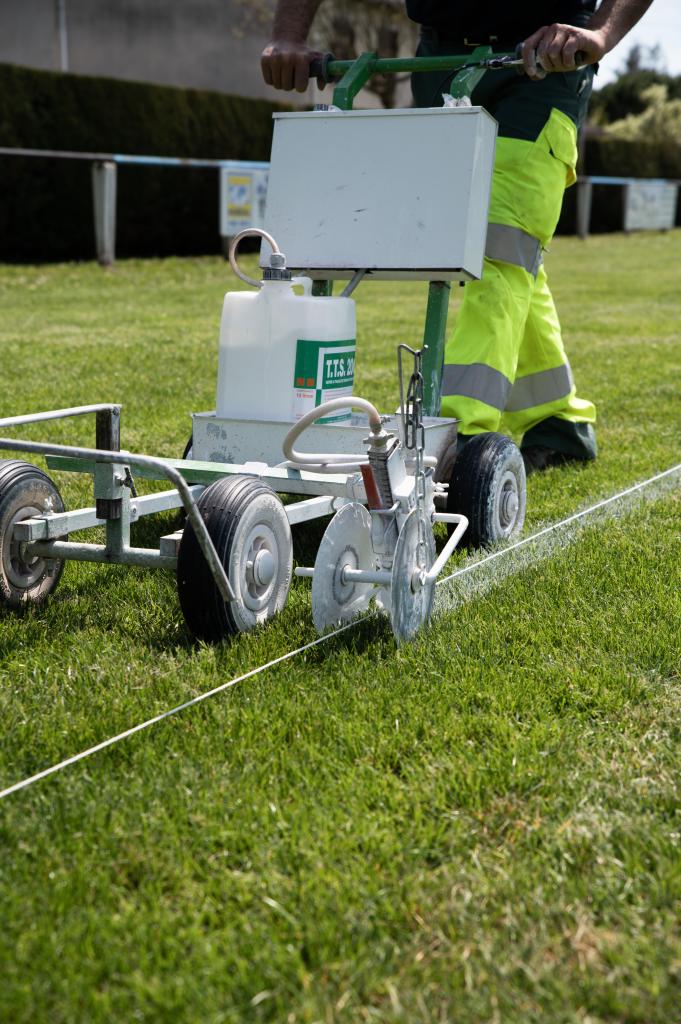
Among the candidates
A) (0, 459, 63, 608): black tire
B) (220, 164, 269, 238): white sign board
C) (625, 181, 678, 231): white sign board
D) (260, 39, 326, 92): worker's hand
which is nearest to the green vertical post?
(260, 39, 326, 92): worker's hand

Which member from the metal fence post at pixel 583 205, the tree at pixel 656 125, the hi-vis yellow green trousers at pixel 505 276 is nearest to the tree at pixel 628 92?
the tree at pixel 656 125

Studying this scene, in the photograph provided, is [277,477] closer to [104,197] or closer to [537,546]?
[537,546]

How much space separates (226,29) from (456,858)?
A: 26.8 meters

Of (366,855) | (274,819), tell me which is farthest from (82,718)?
(366,855)

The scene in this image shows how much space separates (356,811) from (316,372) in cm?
172

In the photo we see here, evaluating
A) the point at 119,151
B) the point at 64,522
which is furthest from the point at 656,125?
the point at 64,522

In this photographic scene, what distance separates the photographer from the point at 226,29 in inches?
1033

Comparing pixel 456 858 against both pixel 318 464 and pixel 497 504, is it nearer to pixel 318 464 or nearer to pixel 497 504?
pixel 318 464

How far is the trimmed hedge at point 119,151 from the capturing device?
16.1m

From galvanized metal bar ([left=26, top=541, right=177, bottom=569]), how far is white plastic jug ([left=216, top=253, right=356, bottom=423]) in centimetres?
82

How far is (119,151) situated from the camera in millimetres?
17703

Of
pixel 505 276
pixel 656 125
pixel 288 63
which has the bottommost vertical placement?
pixel 505 276

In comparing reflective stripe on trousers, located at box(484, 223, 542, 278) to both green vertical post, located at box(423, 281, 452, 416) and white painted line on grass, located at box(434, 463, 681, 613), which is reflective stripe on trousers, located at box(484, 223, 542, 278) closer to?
green vertical post, located at box(423, 281, 452, 416)

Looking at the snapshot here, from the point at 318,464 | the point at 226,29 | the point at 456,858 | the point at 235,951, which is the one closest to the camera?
the point at 235,951
